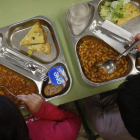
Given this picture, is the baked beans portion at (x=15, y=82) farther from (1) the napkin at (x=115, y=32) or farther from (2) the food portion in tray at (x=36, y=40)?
(1) the napkin at (x=115, y=32)

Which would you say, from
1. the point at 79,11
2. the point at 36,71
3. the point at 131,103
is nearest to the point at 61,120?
the point at 36,71

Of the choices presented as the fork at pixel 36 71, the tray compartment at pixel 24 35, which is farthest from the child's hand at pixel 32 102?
the tray compartment at pixel 24 35

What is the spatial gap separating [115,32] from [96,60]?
1.24 ft

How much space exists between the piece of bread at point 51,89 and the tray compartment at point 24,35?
299mm

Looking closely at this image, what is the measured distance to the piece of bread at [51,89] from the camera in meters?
1.37

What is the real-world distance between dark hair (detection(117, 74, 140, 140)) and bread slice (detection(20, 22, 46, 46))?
3.35 ft

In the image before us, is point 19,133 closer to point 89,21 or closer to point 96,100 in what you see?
point 96,100

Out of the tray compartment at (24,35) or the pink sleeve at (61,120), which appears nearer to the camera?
the pink sleeve at (61,120)

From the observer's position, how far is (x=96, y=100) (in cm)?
153

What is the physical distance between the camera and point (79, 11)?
57.2 inches

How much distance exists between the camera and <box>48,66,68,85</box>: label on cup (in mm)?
1362

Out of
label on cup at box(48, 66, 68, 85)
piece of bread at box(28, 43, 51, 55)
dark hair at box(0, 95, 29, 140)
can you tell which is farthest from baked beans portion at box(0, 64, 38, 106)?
dark hair at box(0, 95, 29, 140)

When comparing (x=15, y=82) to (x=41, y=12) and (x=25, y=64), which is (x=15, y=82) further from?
(x=41, y=12)

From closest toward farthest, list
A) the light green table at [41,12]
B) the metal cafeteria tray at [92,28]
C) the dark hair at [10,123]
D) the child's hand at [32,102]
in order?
the dark hair at [10,123] → the child's hand at [32,102] → the metal cafeteria tray at [92,28] → the light green table at [41,12]
